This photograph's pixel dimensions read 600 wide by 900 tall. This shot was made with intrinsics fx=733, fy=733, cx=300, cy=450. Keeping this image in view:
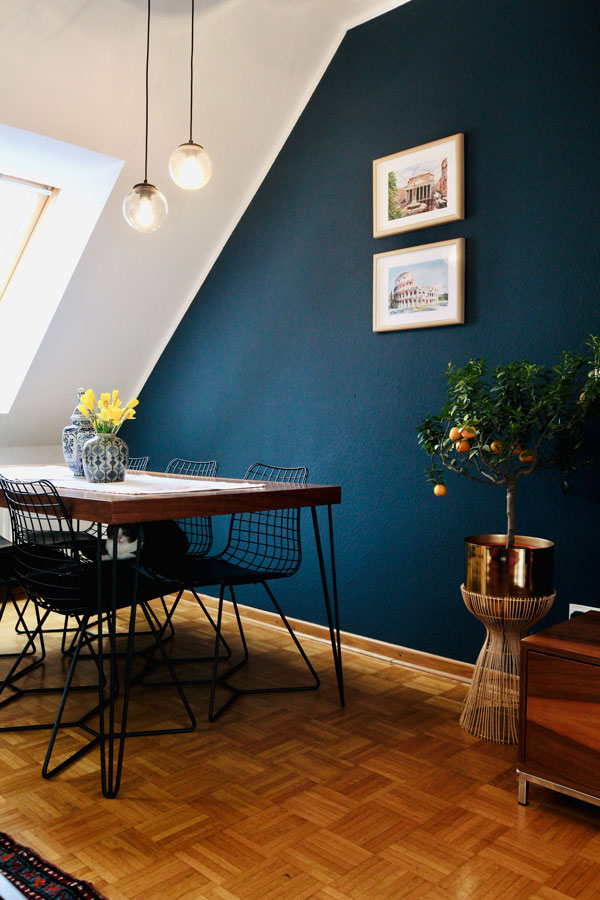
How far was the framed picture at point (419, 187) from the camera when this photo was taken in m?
3.09

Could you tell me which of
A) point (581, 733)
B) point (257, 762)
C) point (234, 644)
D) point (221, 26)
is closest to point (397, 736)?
point (257, 762)

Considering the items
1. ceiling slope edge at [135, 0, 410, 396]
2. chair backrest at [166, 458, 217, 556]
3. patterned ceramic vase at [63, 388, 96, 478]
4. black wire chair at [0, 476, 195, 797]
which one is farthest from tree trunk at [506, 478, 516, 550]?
ceiling slope edge at [135, 0, 410, 396]

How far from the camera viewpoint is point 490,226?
3.00 meters

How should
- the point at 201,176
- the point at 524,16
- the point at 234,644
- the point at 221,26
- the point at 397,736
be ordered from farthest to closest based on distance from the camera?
the point at 234,644 → the point at 221,26 → the point at 524,16 → the point at 201,176 → the point at 397,736

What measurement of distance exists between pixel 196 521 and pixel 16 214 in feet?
6.47

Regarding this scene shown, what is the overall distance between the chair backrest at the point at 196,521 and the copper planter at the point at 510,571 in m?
1.48

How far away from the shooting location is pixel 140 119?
139 inches

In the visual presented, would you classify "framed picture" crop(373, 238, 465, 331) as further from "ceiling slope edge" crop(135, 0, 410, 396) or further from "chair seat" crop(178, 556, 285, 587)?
"chair seat" crop(178, 556, 285, 587)

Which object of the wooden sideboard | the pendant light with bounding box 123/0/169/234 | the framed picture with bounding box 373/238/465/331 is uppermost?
the pendant light with bounding box 123/0/169/234

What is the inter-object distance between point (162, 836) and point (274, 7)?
3.38 metres

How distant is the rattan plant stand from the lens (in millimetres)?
2418

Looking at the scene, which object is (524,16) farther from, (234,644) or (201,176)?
(234,644)

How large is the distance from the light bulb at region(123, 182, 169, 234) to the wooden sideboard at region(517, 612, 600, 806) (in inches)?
78.3

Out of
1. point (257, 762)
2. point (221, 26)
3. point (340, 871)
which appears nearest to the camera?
point (340, 871)
